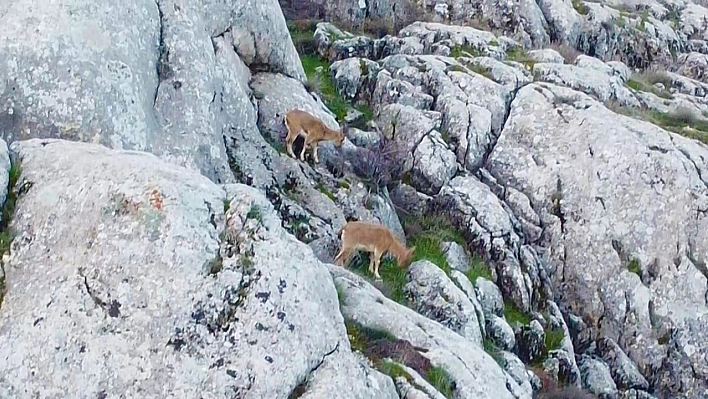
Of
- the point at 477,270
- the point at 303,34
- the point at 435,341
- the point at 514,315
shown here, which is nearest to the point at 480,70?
the point at 303,34

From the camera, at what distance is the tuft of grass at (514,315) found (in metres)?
19.1

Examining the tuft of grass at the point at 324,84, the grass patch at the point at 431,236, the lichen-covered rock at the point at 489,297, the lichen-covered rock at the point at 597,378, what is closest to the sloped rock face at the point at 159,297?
the lichen-covered rock at the point at 489,297

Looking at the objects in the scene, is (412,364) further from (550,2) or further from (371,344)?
(550,2)

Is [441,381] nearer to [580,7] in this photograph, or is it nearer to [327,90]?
[327,90]

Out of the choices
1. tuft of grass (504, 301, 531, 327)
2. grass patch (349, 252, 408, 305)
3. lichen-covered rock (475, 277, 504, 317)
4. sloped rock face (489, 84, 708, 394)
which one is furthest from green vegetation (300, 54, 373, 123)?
tuft of grass (504, 301, 531, 327)

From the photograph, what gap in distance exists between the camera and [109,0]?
16281mm

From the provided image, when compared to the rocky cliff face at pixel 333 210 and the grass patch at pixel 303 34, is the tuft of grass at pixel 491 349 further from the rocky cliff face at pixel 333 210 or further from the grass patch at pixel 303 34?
A: the grass patch at pixel 303 34

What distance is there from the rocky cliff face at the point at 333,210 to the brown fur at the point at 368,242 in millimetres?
392

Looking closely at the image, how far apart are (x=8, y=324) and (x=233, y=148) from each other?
9.14 m

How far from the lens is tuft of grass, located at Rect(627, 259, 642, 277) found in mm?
21438

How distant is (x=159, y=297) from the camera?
9.41 m

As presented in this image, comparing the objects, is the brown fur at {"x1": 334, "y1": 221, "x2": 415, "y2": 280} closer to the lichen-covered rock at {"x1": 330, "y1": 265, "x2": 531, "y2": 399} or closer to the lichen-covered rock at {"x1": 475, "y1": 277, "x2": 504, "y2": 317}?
the lichen-covered rock at {"x1": 475, "y1": 277, "x2": 504, "y2": 317}

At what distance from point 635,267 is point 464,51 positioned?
9278mm

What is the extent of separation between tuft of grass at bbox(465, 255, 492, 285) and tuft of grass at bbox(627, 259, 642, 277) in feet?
13.8
